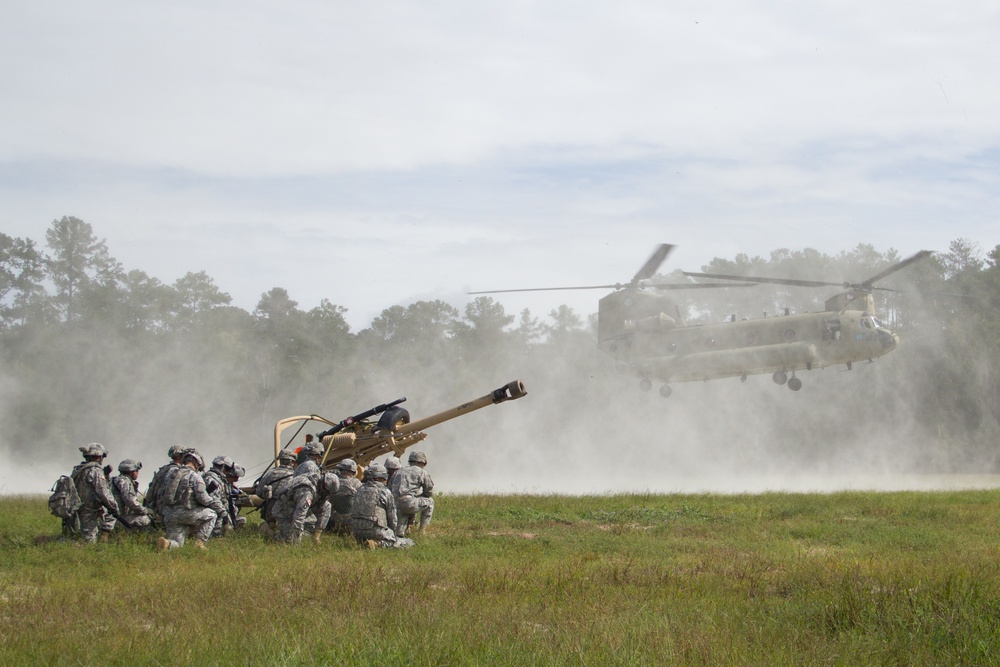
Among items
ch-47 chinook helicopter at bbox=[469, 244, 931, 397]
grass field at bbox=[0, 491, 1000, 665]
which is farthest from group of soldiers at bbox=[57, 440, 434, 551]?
ch-47 chinook helicopter at bbox=[469, 244, 931, 397]

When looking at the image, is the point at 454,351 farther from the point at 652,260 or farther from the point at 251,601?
the point at 251,601

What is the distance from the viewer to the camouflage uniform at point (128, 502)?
46.8 ft

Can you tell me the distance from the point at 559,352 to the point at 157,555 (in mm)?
45466

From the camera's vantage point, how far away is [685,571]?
36.9 feet

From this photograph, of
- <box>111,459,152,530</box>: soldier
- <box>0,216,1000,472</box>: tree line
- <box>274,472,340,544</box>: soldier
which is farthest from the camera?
<box>0,216,1000,472</box>: tree line

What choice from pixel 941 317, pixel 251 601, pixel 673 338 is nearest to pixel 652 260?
pixel 673 338

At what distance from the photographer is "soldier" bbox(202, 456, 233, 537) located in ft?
49.8

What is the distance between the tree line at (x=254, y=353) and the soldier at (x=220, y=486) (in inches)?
1364

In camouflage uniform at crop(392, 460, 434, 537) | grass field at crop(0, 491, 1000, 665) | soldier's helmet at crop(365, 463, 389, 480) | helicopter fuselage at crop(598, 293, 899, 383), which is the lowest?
grass field at crop(0, 491, 1000, 665)

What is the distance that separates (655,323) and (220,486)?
61.1 ft

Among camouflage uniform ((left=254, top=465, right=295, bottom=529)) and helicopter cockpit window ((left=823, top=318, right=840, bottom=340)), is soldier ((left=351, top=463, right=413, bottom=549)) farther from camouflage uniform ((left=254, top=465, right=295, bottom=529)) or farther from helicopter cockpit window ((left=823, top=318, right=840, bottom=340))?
helicopter cockpit window ((left=823, top=318, right=840, bottom=340))

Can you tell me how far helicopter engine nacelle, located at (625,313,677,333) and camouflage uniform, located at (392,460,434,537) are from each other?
56.5ft

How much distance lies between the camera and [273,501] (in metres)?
14.8

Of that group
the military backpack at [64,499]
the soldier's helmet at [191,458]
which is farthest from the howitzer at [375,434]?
the military backpack at [64,499]
